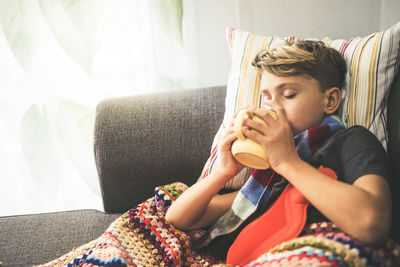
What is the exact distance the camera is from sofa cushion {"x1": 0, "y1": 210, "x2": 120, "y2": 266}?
994mm

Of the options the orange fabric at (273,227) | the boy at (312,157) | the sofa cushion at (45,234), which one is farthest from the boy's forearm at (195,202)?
the sofa cushion at (45,234)

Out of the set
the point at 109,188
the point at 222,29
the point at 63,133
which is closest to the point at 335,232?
the point at 109,188

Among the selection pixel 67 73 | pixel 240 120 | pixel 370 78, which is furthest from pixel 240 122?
pixel 67 73

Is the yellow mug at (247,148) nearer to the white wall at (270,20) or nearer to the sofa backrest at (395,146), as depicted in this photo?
the sofa backrest at (395,146)

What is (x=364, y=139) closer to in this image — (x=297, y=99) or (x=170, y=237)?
(x=297, y=99)

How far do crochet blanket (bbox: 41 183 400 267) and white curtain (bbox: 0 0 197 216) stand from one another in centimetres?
73

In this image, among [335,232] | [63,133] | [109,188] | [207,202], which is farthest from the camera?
[63,133]

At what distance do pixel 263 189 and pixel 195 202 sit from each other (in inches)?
7.3

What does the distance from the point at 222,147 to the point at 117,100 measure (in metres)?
0.58

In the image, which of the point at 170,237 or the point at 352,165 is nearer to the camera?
the point at 352,165

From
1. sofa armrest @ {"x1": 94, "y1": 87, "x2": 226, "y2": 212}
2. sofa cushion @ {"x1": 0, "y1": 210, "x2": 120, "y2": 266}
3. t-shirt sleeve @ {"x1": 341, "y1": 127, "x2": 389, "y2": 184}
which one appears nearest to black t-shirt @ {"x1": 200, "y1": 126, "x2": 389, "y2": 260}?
t-shirt sleeve @ {"x1": 341, "y1": 127, "x2": 389, "y2": 184}

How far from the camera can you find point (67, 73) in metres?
1.50

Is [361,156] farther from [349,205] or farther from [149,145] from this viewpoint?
[149,145]

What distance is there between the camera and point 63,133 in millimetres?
1604
